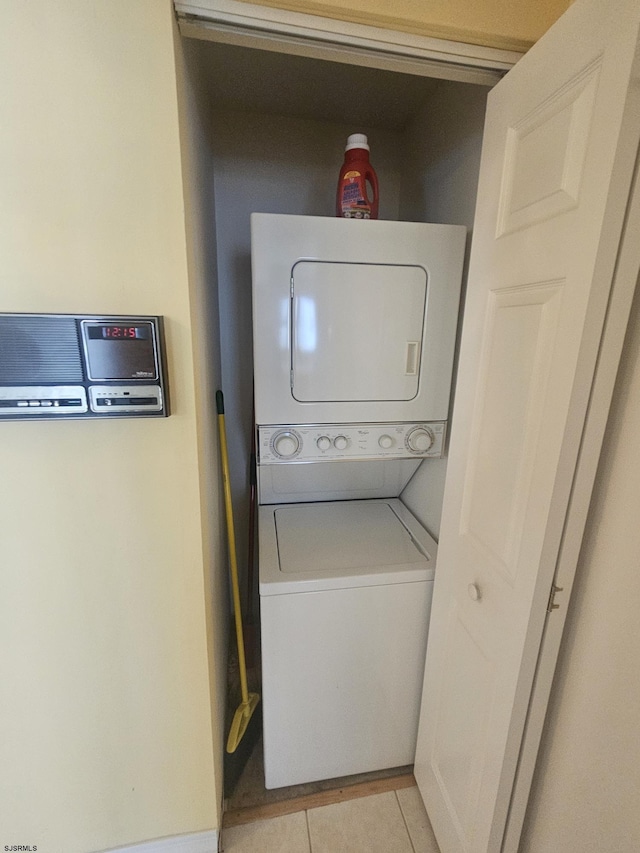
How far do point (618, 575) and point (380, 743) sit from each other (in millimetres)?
1301

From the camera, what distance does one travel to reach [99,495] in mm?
1010

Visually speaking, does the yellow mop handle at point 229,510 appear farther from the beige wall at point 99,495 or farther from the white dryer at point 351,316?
the beige wall at point 99,495

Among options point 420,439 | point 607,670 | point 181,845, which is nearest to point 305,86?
point 420,439

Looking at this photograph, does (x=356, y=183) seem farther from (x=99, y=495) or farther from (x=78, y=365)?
(x=99, y=495)

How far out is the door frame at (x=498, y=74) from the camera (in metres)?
0.75

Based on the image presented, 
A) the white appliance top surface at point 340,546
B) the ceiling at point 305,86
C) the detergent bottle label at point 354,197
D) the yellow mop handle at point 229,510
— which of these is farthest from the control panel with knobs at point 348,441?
the ceiling at point 305,86

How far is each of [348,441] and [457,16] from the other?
1165 millimetres

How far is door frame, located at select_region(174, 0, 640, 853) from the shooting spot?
0.75 metres

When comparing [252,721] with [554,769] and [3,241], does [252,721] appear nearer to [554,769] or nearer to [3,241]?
[554,769]

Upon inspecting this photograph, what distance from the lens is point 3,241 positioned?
85 cm

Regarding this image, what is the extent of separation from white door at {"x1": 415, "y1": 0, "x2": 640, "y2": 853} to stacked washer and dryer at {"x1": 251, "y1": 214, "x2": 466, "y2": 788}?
0.70 feet

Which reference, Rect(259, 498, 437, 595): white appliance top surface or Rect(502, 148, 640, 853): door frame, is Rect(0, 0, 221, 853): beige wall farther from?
Rect(502, 148, 640, 853): door frame

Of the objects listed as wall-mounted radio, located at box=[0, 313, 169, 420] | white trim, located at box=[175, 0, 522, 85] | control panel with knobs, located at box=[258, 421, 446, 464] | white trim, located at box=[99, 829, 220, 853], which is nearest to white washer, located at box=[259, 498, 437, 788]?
white trim, located at box=[99, 829, 220, 853]

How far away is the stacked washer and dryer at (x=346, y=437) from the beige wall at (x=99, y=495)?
34 cm
